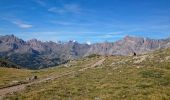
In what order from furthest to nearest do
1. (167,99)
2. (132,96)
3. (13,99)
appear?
(13,99)
(132,96)
(167,99)

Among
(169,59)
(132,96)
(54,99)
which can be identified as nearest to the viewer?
(132,96)

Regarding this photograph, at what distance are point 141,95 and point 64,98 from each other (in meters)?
10.3

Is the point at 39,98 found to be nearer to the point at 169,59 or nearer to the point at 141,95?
the point at 141,95

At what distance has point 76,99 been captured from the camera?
35438mm

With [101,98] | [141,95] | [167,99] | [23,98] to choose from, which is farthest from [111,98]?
[23,98]

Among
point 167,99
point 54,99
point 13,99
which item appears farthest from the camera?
point 13,99

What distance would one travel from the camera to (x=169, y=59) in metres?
94.7

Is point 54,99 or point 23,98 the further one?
point 23,98

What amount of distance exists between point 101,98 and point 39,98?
9418 mm

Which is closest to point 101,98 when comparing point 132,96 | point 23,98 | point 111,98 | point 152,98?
point 111,98

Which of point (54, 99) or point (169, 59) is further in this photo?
point (169, 59)

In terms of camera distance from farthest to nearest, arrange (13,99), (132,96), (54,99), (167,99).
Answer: (13,99)
(54,99)
(132,96)
(167,99)

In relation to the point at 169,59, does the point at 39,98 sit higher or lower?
lower

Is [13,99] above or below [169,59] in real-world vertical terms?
below
